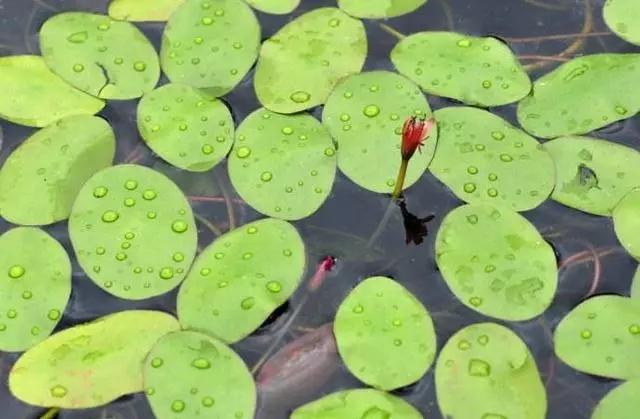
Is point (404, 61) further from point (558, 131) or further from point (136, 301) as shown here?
point (136, 301)

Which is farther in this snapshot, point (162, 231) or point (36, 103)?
point (36, 103)

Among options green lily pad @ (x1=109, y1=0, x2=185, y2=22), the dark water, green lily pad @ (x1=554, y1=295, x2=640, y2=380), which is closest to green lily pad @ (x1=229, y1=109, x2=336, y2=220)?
the dark water

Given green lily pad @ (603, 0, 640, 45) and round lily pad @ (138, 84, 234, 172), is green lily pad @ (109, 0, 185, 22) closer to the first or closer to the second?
round lily pad @ (138, 84, 234, 172)

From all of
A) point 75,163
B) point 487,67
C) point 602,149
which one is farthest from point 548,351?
point 75,163

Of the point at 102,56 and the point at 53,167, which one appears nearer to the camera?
the point at 53,167

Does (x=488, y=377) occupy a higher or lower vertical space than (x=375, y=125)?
lower

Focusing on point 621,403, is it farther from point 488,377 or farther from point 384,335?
point 384,335

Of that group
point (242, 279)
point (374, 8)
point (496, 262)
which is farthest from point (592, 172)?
point (242, 279)
